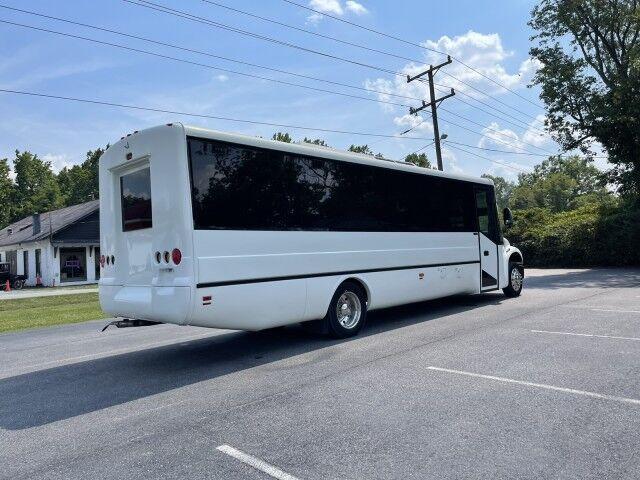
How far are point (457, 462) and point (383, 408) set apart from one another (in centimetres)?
120

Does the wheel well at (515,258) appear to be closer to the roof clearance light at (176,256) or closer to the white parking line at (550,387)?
the white parking line at (550,387)

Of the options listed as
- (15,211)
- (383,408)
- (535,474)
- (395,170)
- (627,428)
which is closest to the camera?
(535,474)

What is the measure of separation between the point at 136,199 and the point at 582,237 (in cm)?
2372

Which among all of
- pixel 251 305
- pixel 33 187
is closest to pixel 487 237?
pixel 251 305

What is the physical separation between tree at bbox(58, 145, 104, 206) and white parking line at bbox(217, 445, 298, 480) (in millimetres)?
70072

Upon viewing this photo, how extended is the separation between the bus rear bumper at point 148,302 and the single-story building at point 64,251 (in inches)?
1126

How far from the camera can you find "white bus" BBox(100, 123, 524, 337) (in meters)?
6.09

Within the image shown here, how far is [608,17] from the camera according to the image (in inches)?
920

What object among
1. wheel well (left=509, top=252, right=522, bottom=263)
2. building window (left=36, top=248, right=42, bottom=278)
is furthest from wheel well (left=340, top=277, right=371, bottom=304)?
building window (left=36, top=248, right=42, bottom=278)

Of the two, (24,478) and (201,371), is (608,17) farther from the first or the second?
(24,478)

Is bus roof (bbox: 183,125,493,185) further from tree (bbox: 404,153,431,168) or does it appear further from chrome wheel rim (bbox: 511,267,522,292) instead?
tree (bbox: 404,153,431,168)

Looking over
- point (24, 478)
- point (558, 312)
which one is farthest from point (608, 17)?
point (24, 478)

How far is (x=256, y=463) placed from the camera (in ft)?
11.8

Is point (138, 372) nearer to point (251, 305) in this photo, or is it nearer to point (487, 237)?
point (251, 305)
